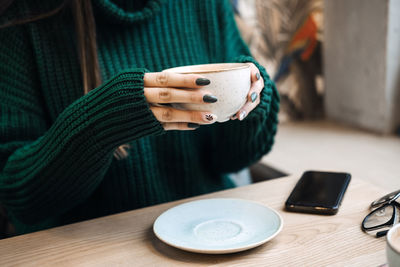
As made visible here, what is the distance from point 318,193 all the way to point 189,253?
0.25m

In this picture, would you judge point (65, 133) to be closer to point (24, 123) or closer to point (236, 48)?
point (24, 123)

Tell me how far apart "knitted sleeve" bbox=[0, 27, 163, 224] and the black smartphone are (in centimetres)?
24

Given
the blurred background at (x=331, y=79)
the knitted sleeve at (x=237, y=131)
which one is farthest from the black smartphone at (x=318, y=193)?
the blurred background at (x=331, y=79)

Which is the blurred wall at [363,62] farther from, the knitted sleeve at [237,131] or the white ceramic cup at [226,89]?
the white ceramic cup at [226,89]

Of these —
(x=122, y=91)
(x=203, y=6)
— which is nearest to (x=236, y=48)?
(x=203, y=6)

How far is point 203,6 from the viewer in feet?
3.14

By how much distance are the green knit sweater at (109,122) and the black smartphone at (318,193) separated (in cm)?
15

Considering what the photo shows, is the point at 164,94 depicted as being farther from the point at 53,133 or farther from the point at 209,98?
the point at 53,133

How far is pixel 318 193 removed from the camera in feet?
2.05

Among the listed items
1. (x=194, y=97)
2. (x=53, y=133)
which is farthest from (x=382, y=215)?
(x=53, y=133)

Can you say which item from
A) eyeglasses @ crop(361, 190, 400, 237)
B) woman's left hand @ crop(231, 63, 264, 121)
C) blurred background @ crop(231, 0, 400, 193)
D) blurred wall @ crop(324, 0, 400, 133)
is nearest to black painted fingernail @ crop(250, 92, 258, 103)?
woman's left hand @ crop(231, 63, 264, 121)

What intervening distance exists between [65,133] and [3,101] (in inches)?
9.0

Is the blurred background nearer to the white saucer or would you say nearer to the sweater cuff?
the white saucer

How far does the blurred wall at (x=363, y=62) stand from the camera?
1336mm
